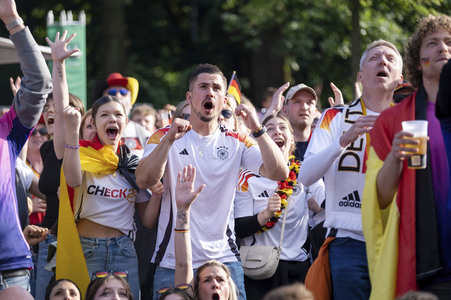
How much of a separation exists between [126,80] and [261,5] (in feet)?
24.7

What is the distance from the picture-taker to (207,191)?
18.6 feet

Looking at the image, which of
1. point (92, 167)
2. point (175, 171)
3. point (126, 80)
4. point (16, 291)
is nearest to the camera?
point (16, 291)

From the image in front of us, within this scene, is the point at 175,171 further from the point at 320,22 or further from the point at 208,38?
the point at 208,38

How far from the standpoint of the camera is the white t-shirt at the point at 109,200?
246 inches

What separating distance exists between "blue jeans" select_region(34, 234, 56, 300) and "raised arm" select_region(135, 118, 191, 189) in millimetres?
1372

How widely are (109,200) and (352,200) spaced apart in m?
1.97

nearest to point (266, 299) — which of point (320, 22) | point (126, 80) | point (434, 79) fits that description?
point (434, 79)

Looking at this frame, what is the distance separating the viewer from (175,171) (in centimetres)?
572

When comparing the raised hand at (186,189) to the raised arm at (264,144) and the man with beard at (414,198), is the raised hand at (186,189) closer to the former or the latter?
the raised arm at (264,144)

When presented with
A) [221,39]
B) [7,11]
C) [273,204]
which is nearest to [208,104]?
[273,204]

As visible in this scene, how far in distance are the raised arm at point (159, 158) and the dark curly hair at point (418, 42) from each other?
60.8 inches

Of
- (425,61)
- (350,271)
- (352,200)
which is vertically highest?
(425,61)

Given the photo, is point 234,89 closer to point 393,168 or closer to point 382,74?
point 382,74

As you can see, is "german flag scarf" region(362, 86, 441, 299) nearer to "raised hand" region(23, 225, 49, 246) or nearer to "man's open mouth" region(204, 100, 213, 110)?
"man's open mouth" region(204, 100, 213, 110)
